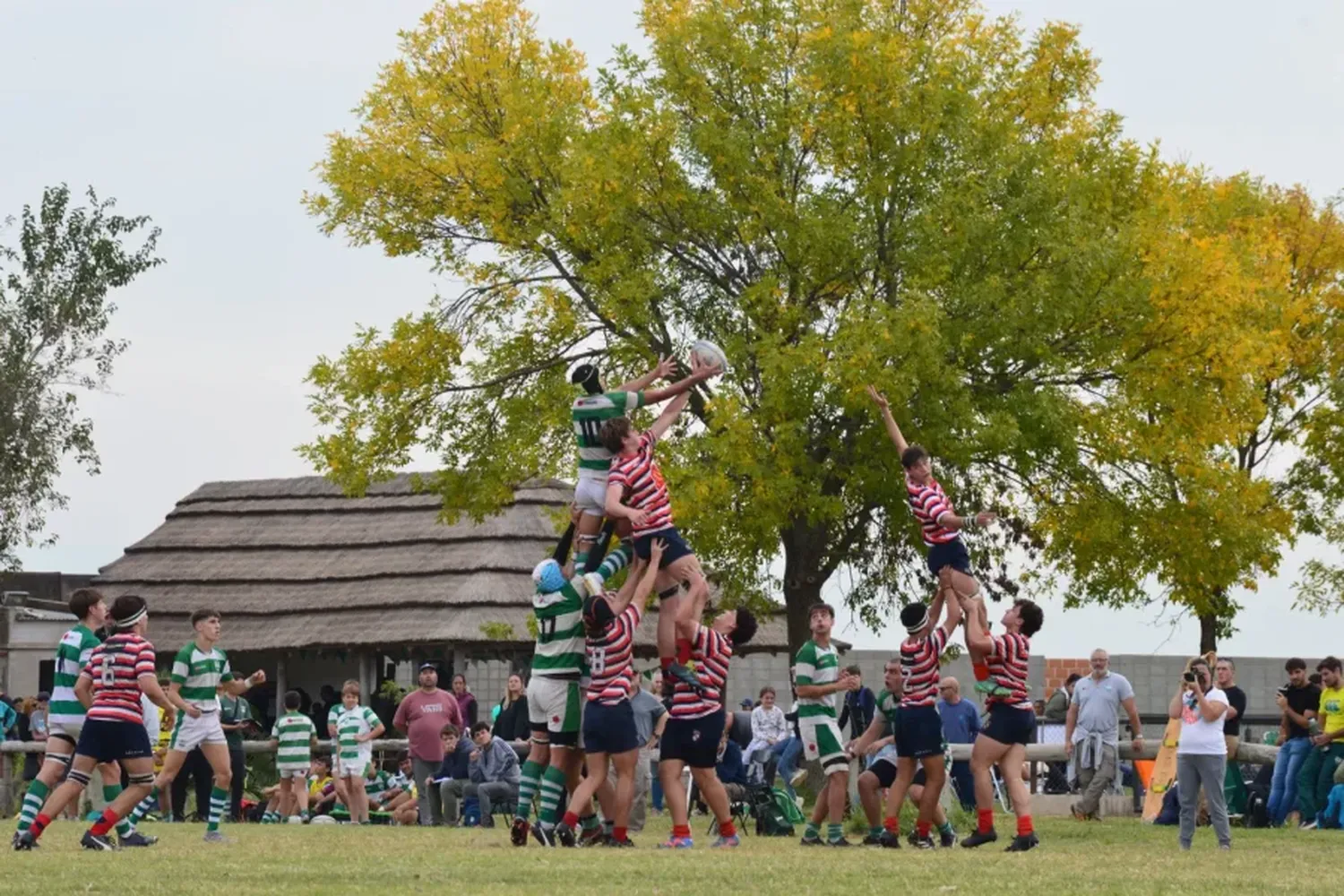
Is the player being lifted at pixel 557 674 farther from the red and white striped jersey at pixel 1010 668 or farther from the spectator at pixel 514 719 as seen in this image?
the spectator at pixel 514 719

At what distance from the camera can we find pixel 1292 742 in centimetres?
2281

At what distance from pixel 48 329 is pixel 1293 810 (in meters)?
38.2

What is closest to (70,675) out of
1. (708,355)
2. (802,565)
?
(708,355)

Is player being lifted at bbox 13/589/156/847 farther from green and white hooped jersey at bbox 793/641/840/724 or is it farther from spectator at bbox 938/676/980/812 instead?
spectator at bbox 938/676/980/812

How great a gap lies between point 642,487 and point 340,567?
32427mm

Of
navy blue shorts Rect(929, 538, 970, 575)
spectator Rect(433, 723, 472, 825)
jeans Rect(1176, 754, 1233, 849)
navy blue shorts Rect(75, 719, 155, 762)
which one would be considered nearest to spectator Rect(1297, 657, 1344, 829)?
jeans Rect(1176, 754, 1233, 849)

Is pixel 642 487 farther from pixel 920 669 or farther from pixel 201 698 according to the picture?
pixel 201 698

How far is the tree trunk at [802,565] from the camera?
1287 inches

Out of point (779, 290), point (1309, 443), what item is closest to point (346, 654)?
point (779, 290)

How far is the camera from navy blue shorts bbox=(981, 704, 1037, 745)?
15.4 meters

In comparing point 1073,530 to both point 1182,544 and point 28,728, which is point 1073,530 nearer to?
point 1182,544

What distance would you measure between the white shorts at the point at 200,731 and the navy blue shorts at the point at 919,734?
6086 mm

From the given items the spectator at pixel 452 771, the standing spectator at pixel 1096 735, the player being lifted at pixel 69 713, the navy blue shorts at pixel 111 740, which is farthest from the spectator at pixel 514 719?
the navy blue shorts at pixel 111 740

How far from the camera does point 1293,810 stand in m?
23.0
